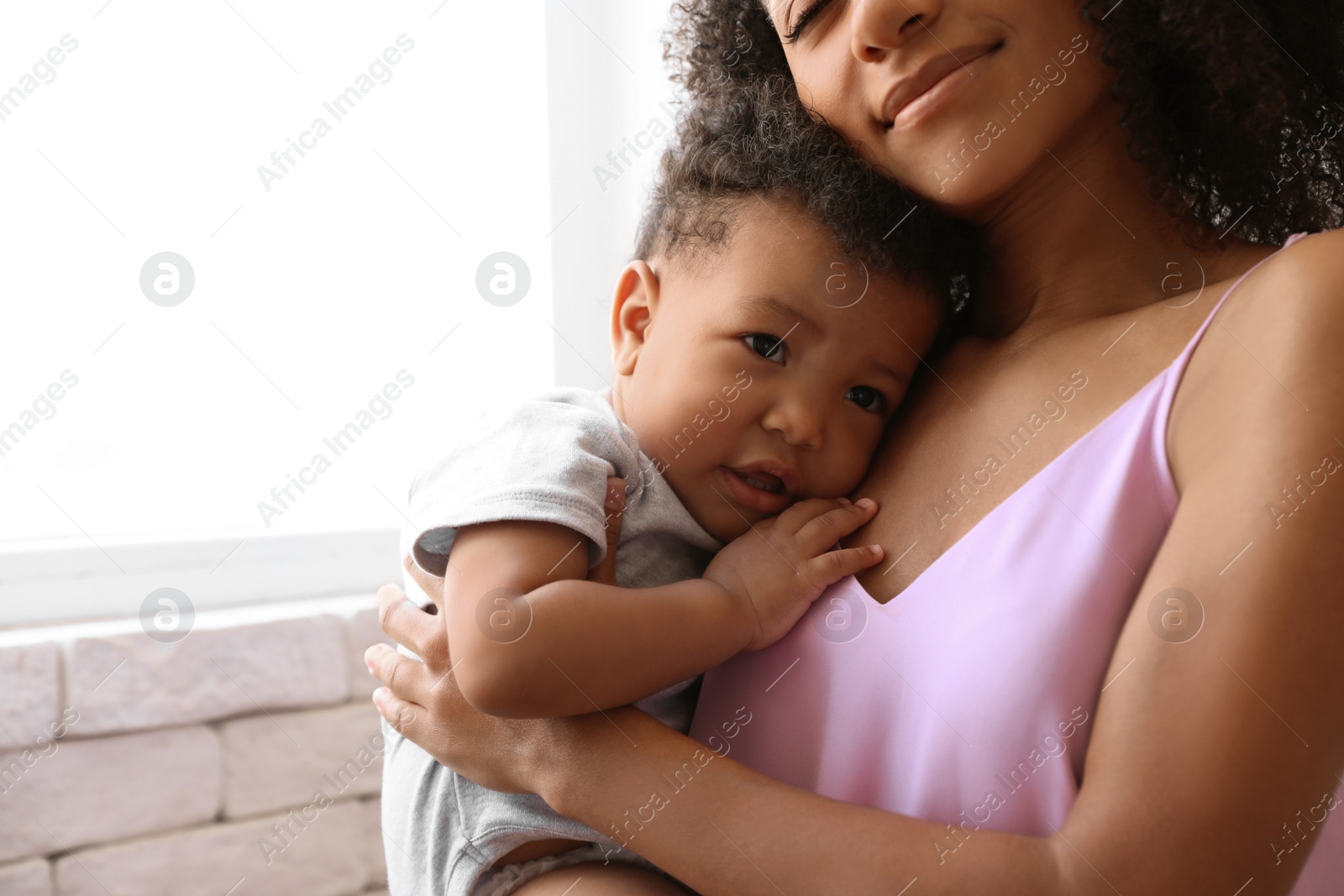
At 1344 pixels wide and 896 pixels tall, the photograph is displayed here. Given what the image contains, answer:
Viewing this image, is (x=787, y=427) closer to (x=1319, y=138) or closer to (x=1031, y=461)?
(x=1031, y=461)

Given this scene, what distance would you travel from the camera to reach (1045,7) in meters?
0.80

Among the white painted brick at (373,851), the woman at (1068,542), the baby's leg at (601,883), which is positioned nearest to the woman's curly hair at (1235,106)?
the woman at (1068,542)

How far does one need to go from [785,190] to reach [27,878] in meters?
1.32

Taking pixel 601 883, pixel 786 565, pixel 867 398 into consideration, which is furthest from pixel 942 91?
pixel 601 883

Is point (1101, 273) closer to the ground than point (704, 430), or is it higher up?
closer to the ground

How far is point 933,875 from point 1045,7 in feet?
2.18

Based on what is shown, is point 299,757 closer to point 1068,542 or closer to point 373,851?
point 373,851

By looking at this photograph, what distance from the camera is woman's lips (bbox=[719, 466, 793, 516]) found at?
968 millimetres

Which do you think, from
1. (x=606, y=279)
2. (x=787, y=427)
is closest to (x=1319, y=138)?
(x=787, y=427)

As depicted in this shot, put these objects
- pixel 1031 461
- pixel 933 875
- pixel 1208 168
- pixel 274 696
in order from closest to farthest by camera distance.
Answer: pixel 933 875, pixel 1031 461, pixel 1208 168, pixel 274 696

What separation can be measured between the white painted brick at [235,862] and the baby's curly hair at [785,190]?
1.05 metres

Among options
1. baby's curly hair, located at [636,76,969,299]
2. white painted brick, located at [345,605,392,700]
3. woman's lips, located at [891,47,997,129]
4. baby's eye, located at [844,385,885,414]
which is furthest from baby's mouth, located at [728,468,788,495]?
white painted brick, located at [345,605,392,700]

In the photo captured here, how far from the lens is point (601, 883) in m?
0.81

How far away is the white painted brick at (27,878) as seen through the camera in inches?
51.5
